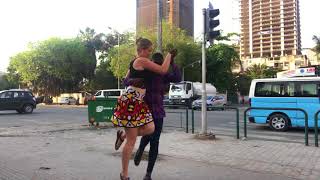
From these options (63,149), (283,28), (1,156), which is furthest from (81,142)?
(283,28)

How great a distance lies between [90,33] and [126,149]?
219 ft

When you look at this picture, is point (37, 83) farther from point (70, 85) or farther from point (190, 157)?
point (190, 157)

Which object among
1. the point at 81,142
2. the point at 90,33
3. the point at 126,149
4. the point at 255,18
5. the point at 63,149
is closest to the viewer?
the point at 126,149

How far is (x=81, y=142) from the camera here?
34.2 feet

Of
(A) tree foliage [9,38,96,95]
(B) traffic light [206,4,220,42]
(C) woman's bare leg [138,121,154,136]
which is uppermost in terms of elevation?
(A) tree foliage [9,38,96,95]

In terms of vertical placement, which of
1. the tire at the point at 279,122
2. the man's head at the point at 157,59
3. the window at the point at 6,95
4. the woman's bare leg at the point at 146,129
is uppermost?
the man's head at the point at 157,59

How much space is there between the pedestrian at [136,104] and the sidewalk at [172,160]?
1.06 meters

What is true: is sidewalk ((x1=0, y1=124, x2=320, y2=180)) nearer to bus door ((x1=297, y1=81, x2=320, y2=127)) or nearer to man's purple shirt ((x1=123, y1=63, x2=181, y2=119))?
man's purple shirt ((x1=123, y1=63, x2=181, y2=119))

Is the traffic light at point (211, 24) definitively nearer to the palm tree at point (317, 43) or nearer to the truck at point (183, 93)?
the truck at point (183, 93)

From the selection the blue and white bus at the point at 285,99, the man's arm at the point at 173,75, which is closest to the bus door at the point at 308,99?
the blue and white bus at the point at 285,99

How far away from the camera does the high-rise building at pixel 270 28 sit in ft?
354

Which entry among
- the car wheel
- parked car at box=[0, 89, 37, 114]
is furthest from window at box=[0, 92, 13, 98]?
the car wheel

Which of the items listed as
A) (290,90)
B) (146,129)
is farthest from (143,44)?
(290,90)

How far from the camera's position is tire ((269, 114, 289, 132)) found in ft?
47.3
